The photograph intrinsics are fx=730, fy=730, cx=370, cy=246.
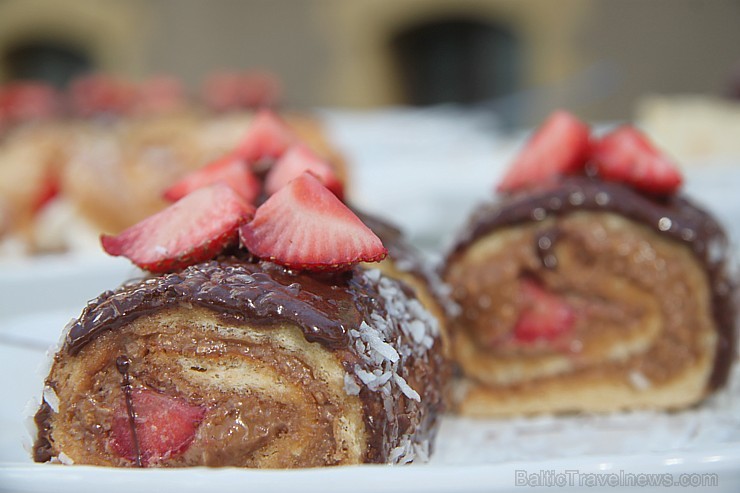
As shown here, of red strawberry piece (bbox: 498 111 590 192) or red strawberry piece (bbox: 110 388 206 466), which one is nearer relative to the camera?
red strawberry piece (bbox: 110 388 206 466)

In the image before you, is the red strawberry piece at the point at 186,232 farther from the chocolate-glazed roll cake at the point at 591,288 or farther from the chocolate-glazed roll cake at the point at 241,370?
the chocolate-glazed roll cake at the point at 591,288

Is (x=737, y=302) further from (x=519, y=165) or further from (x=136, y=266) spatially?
(x=136, y=266)

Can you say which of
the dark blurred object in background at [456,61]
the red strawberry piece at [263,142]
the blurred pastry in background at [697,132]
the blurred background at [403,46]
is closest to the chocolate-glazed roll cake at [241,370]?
the red strawberry piece at [263,142]

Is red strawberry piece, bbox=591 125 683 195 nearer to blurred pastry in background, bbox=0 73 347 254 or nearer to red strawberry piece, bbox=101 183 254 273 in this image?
blurred pastry in background, bbox=0 73 347 254

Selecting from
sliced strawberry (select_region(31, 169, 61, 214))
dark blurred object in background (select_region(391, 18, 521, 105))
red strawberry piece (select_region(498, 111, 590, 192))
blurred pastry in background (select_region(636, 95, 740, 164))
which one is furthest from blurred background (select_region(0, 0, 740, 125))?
red strawberry piece (select_region(498, 111, 590, 192))

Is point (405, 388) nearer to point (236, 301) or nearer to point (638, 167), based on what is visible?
point (236, 301)

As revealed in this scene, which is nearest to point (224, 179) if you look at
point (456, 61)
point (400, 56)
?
point (400, 56)
